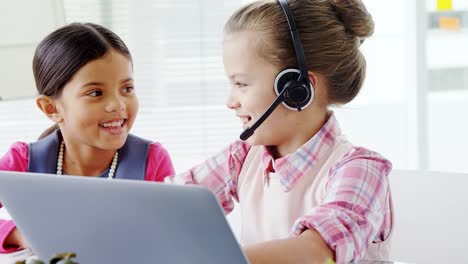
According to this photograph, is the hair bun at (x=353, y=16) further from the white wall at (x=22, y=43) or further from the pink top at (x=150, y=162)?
the white wall at (x=22, y=43)

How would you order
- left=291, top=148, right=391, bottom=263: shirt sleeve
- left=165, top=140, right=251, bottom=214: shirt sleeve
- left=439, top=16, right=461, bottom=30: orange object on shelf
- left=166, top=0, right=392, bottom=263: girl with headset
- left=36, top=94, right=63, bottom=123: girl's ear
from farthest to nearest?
left=439, top=16, right=461, bottom=30: orange object on shelf, left=36, top=94, right=63, bottom=123: girl's ear, left=165, top=140, right=251, bottom=214: shirt sleeve, left=166, top=0, right=392, bottom=263: girl with headset, left=291, top=148, right=391, bottom=263: shirt sleeve

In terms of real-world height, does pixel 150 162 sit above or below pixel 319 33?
below

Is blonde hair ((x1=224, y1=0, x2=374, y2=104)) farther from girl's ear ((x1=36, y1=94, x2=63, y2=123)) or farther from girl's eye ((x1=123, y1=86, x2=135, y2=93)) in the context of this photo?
girl's ear ((x1=36, y1=94, x2=63, y2=123))

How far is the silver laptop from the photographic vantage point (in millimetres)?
836

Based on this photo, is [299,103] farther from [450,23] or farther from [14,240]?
[450,23]

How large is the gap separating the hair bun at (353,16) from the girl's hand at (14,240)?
2.40 ft

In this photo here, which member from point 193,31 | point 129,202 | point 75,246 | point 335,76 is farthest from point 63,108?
point 193,31

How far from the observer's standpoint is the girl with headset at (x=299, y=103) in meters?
1.35

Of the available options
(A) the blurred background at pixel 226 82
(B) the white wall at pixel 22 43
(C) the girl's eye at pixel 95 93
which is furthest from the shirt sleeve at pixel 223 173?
(A) the blurred background at pixel 226 82

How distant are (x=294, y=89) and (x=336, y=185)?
0.19 m

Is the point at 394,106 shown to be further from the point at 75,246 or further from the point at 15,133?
the point at 75,246

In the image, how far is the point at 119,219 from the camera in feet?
2.95

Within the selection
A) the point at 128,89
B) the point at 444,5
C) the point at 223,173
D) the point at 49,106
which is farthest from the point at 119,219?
the point at 444,5

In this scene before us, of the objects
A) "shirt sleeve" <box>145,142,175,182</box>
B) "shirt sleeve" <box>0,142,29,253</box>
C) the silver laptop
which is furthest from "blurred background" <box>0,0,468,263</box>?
the silver laptop
